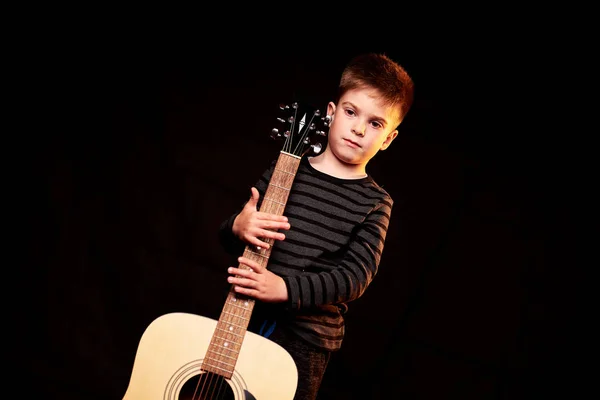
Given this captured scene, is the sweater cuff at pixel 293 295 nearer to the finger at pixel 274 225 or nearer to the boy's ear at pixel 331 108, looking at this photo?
the finger at pixel 274 225

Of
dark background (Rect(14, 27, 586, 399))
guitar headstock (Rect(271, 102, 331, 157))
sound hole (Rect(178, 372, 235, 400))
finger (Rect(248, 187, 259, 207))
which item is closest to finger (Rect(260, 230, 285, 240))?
finger (Rect(248, 187, 259, 207))

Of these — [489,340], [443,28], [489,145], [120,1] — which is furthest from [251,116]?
[489,340]

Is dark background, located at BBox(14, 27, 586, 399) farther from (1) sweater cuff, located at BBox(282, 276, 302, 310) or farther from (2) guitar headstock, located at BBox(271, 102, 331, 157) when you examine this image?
(1) sweater cuff, located at BBox(282, 276, 302, 310)

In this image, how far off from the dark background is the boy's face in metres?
0.79

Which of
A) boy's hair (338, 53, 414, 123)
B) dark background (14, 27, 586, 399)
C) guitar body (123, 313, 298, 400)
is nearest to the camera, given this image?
guitar body (123, 313, 298, 400)

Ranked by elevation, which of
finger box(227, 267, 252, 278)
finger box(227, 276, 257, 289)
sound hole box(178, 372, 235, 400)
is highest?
finger box(227, 267, 252, 278)

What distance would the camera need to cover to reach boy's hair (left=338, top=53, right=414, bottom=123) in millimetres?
1540

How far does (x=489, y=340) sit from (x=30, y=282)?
6.53ft

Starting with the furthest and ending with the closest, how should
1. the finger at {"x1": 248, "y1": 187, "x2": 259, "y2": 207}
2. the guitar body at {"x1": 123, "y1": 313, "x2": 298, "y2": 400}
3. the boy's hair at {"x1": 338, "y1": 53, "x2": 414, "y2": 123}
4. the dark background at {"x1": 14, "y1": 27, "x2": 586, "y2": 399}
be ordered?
1. the dark background at {"x1": 14, "y1": 27, "x2": 586, "y2": 399}
2. the boy's hair at {"x1": 338, "y1": 53, "x2": 414, "y2": 123}
3. the finger at {"x1": 248, "y1": 187, "x2": 259, "y2": 207}
4. the guitar body at {"x1": 123, "y1": 313, "x2": 298, "y2": 400}

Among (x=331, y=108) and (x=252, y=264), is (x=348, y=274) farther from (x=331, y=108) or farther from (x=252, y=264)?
(x=331, y=108)

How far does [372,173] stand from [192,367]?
1.29 m

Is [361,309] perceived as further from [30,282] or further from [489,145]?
[30,282]

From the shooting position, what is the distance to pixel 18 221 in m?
2.34

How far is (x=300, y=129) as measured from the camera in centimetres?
151
